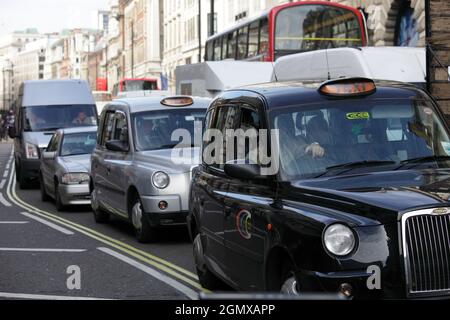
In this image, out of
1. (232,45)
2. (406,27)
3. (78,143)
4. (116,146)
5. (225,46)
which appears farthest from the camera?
(406,27)

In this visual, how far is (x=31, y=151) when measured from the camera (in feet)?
75.7

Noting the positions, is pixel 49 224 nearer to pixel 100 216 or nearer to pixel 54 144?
pixel 100 216

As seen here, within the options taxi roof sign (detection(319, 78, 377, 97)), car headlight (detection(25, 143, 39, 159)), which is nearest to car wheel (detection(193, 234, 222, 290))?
taxi roof sign (detection(319, 78, 377, 97))

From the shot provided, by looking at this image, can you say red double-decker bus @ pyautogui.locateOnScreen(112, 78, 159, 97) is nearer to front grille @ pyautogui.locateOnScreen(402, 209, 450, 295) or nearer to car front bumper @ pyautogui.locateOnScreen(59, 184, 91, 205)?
car front bumper @ pyautogui.locateOnScreen(59, 184, 91, 205)

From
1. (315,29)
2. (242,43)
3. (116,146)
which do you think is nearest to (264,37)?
(315,29)

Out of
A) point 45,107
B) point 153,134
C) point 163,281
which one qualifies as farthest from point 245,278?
point 45,107

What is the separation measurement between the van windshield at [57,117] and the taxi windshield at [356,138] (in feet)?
59.8

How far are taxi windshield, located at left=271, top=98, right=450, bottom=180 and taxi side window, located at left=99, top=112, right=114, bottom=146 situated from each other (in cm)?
741

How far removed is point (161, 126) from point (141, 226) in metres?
1.75

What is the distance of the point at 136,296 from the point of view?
809cm

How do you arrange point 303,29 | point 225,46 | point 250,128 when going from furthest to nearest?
1. point 225,46
2. point 303,29
3. point 250,128

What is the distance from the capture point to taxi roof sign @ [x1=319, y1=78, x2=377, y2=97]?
6578 millimetres

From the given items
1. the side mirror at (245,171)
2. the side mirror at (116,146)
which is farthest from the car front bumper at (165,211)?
the side mirror at (245,171)

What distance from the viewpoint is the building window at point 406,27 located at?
2964cm
